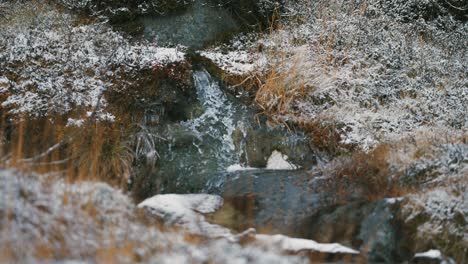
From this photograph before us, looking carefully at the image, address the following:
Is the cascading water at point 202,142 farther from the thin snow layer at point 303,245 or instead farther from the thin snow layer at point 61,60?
the thin snow layer at point 303,245

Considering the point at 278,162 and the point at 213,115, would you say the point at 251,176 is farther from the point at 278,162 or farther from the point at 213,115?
A: the point at 213,115

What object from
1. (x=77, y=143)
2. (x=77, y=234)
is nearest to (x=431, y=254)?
(x=77, y=234)

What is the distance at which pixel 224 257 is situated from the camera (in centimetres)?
398

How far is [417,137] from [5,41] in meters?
5.41

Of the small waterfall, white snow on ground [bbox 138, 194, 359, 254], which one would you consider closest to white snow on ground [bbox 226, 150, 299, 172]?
the small waterfall

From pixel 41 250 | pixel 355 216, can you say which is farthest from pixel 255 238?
pixel 41 250

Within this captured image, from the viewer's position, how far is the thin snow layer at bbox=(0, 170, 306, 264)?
396 centimetres

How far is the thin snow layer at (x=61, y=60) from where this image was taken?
7.61 m

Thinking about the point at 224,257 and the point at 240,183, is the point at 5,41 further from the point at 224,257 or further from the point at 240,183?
the point at 224,257

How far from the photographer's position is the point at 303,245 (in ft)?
18.5

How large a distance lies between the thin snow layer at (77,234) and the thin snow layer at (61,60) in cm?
283

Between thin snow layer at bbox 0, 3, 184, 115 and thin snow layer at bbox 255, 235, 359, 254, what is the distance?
3069 mm

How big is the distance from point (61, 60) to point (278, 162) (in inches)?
121

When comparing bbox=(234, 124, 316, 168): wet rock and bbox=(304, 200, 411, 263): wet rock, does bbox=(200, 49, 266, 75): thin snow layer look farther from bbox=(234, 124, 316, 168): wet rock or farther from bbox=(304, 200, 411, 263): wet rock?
bbox=(304, 200, 411, 263): wet rock
